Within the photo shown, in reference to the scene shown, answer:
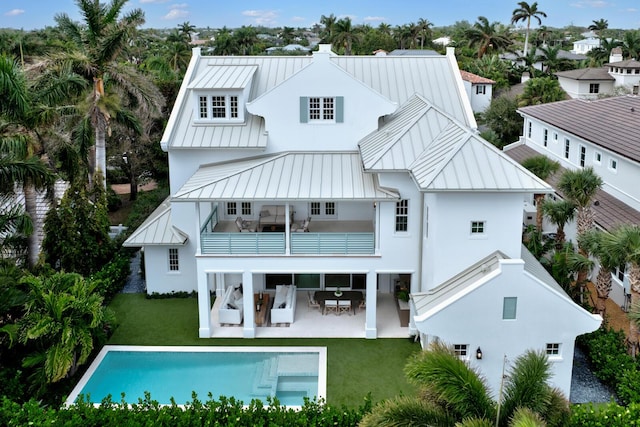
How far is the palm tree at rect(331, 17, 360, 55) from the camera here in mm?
96688

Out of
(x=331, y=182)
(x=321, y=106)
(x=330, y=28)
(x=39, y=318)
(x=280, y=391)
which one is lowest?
(x=280, y=391)

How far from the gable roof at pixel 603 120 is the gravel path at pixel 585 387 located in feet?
35.6

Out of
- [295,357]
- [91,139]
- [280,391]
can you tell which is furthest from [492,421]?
[91,139]

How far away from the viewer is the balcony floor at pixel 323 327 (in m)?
25.5

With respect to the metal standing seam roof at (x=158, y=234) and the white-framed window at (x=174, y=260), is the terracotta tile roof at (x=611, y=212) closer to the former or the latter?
the metal standing seam roof at (x=158, y=234)

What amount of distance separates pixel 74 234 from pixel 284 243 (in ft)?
33.5

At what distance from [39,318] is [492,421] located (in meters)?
14.9

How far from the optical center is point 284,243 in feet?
82.1

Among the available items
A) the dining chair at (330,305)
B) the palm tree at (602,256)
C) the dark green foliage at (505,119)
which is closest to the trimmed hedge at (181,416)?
the dining chair at (330,305)

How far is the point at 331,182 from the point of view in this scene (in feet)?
83.1

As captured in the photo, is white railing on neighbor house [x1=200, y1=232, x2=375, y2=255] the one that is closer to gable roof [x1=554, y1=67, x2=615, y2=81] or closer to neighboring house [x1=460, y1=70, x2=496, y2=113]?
neighboring house [x1=460, y1=70, x2=496, y2=113]

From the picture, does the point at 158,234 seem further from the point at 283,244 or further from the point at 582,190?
the point at 582,190

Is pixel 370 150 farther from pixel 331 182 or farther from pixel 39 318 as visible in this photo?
pixel 39 318

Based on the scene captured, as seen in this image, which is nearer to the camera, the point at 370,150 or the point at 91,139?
the point at 370,150
